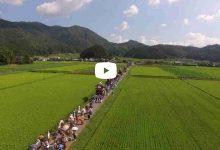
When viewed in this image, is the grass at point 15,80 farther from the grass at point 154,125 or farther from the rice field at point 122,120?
the grass at point 154,125

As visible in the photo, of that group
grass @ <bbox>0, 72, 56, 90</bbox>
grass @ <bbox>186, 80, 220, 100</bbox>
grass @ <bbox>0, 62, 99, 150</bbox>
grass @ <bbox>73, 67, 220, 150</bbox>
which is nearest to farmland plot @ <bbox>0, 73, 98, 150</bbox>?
grass @ <bbox>0, 62, 99, 150</bbox>

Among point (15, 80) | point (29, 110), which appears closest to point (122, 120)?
point (29, 110)

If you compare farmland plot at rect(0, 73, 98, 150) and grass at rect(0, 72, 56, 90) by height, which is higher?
farmland plot at rect(0, 73, 98, 150)

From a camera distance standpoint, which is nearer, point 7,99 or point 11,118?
point 11,118

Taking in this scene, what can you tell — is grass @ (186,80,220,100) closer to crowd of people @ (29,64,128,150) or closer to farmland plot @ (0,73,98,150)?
farmland plot @ (0,73,98,150)

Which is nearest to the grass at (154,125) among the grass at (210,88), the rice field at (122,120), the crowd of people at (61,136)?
the rice field at (122,120)

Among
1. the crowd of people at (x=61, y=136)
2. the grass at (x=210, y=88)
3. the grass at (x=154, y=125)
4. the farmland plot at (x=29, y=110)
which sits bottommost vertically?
the grass at (x=210, y=88)

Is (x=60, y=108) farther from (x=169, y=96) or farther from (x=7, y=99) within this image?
(x=169, y=96)

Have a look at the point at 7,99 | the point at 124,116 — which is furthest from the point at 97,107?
the point at 7,99

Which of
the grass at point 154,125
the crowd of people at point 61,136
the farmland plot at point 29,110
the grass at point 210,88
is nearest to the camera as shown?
the crowd of people at point 61,136
